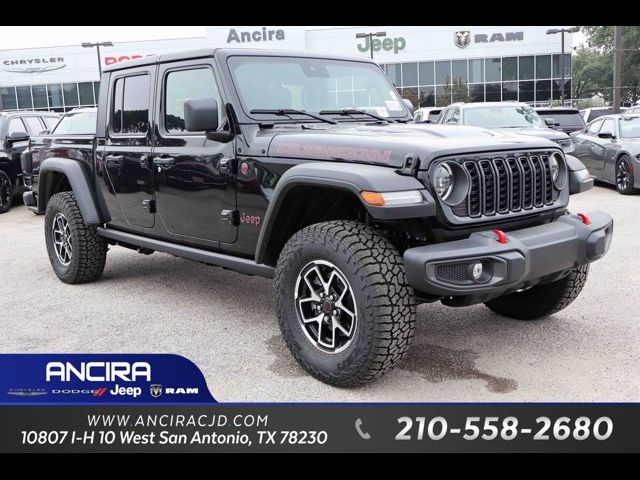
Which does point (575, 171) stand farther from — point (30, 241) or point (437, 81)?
point (437, 81)

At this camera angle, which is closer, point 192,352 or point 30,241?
point 192,352

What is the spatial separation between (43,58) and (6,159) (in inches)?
1396

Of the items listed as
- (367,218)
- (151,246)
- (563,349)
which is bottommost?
(563,349)

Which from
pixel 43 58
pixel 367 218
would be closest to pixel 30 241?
pixel 367 218

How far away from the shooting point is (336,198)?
396cm

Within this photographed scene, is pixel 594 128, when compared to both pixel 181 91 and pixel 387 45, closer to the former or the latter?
pixel 181 91

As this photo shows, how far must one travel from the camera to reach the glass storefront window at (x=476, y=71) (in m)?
39.4

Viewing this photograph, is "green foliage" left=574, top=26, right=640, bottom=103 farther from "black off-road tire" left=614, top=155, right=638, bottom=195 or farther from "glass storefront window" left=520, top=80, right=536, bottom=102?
"black off-road tire" left=614, top=155, right=638, bottom=195

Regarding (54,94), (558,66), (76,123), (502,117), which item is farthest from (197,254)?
(54,94)

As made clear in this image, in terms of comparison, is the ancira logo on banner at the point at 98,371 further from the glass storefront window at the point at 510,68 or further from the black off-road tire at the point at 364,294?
the glass storefront window at the point at 510,68

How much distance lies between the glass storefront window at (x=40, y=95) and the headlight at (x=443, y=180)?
44830mm

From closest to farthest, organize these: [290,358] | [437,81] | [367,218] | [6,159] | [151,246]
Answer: [367,218]
[290,358]
[151,246]
[6,159]
[437,81]

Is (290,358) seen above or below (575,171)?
below

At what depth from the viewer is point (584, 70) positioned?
78.1 m
